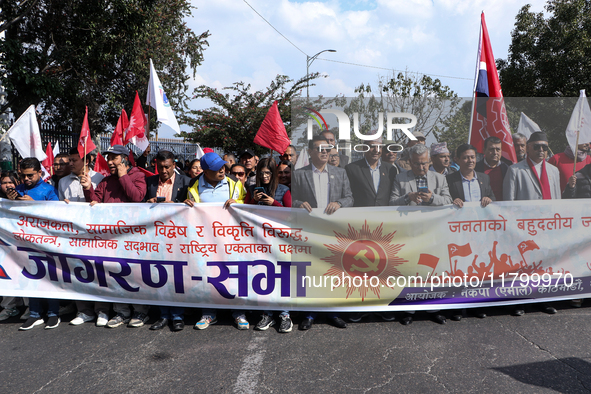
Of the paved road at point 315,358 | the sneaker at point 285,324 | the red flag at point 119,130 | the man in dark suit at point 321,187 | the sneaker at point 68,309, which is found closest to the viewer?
the paved road at point 315,358

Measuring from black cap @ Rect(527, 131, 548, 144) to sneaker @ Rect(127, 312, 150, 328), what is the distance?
14.5 feet

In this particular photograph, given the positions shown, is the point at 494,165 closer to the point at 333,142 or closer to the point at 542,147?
the point at 542,147

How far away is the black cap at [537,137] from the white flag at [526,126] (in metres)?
0.07

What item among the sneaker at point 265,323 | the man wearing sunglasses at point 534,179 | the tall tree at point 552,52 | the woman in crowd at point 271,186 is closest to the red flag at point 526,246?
the man wearing sunglasses at point 534,179

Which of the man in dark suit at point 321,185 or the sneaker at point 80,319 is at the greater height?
the man in dark suit at point 321,185

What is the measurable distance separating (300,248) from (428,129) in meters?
1.88

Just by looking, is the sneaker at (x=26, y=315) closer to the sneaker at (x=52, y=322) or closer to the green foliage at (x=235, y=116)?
the sneaker at (x=52, y=322)

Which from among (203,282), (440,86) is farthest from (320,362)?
(440,86)

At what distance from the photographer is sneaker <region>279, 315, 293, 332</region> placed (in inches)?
152

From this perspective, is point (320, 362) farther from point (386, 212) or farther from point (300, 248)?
point (386, 212)

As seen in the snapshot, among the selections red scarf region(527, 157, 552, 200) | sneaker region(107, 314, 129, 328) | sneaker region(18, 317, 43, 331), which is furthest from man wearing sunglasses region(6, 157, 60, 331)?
red scarf region(527, 157, 552, 200)

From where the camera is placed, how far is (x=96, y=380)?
302 cm

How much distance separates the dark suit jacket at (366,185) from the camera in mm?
4062

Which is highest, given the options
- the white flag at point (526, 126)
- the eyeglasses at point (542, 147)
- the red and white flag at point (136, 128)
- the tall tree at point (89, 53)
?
the tall tree at point (89, 53)
